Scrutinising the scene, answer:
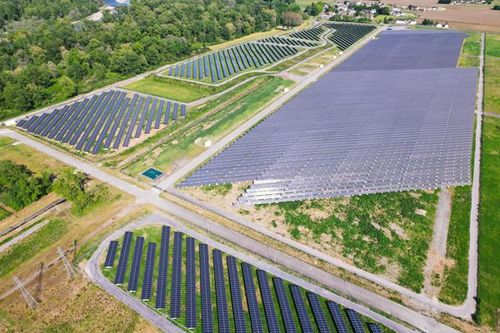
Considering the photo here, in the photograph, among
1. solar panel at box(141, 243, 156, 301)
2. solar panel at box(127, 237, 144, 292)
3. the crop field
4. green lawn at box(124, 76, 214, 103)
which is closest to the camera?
solar panel at box(141, 243, 156, 301)

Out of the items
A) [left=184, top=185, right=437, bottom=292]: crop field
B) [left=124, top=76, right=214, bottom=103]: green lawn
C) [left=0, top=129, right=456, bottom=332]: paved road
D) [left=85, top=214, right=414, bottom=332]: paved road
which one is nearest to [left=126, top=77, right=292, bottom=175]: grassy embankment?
[left=0, top=129, right=456, bottom=332]: paved road

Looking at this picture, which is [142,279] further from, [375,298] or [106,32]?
[106,32]

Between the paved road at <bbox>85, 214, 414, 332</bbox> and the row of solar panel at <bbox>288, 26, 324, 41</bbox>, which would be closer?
the paved road at <bbox>85, 214, 414, 332</bbox>

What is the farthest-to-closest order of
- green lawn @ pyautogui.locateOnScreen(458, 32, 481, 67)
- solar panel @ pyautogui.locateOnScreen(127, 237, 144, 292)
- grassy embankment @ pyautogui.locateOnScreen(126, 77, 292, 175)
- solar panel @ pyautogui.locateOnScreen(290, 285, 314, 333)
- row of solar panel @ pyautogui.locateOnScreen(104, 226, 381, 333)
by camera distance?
green lawn @ pyautogui.locateOnScreen(458, 32, 481, 67)
grassy embankment @ pyautogui.locateOnScreen(126, 77, 292, 175)
solar panel @ pyautogui.locateOnScreen(127, 237, 144, 292)
row of solar panel @ pyautogui.locateOnScreen(104, 226, 381, 333)
solar panel @ pyautogui.locateOnScreen(290, 285, 314, 333)

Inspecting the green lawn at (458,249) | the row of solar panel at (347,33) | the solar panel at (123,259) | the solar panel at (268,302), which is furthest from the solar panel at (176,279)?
the row of solar panel at (347,33)

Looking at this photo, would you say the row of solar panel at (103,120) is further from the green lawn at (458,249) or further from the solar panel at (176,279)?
the green lawn at (458,249)

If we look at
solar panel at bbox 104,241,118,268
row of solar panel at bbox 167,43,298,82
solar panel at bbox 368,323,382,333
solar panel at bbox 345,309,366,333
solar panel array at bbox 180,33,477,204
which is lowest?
solar panel at bbox 368,323,382,333

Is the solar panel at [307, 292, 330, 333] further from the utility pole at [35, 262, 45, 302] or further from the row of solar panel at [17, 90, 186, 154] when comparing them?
the row of solar panel at [17, 90, 186, 154]
